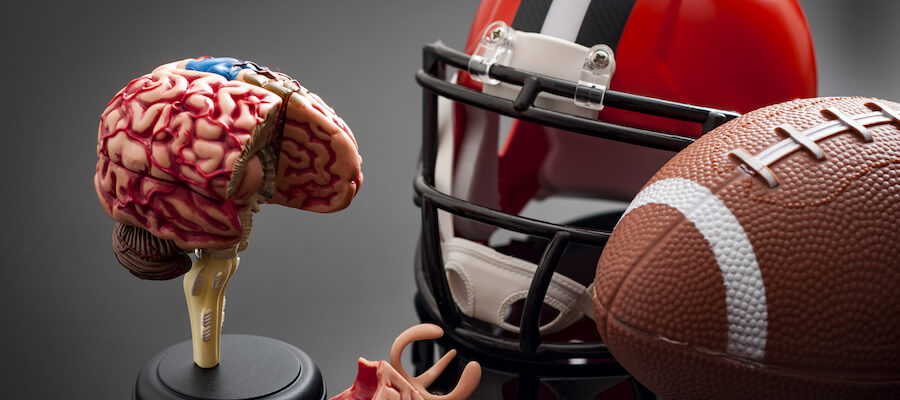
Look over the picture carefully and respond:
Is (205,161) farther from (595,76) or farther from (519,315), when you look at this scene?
(519,315)

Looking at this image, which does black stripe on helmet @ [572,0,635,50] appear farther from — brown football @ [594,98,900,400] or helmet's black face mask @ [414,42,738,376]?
brown football @ [594,98,900,400]

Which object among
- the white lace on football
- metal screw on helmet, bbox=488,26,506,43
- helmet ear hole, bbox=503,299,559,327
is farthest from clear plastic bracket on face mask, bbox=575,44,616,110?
helmet ear hole, bbox=503,299,559,327

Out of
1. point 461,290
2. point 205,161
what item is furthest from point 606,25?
point 205,161

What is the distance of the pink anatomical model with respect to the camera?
0.92 metres

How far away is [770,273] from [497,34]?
45cm

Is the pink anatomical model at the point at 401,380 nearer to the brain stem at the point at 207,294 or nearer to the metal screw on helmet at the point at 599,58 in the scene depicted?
the brain stem at the point at 207,294

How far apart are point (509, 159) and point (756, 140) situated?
2.06ft

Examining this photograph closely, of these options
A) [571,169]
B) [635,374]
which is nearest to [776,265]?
[635,374]

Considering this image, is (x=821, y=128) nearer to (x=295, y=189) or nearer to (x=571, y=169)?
(x=295, y=189)

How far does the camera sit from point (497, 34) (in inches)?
42.1

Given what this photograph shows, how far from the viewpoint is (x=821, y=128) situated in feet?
2.70

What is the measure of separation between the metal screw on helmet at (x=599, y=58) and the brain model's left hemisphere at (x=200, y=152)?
0.94ft

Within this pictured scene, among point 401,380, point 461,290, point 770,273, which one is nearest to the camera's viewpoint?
point 770,273

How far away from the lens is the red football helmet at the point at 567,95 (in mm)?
1011
